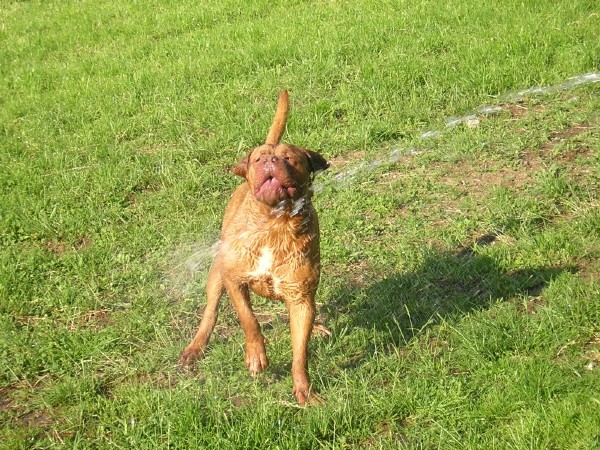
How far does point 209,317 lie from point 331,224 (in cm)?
187

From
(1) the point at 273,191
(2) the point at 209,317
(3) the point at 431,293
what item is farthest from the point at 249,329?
(3) the point at 431,293

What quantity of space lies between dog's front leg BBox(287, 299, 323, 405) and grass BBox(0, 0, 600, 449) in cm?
13

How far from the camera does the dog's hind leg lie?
18.4 ft

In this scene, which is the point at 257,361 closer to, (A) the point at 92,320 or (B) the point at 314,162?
(B) the point at 314,162

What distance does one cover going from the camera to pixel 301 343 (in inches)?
192

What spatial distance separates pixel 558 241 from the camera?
21.0 feet

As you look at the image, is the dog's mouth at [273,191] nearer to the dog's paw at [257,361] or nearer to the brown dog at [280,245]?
the brown dog at [280,245]

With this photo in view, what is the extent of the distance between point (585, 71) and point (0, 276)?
6056 mm

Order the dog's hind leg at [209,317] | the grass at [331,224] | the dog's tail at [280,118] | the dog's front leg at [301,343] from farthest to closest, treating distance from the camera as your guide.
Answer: the dog's hind leg at [209,317]
the dog's tail at [280,118]
the dog's front leg at [301,343]
the grass at [331,224]

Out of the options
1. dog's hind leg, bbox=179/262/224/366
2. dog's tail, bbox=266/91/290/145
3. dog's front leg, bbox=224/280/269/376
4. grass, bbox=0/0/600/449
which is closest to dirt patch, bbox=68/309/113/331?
grass, bbox=0/0/600/449

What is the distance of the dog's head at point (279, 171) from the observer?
4.65 metres

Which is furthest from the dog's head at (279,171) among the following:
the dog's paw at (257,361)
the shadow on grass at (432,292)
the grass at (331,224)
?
the shadow on grass at (432,292)

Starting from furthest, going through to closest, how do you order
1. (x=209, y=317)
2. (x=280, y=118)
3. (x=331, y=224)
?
(x=331, y=224) → (x=209, y=317) → (x=280, y=118)

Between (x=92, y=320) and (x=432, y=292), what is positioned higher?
(x=92, y=320)
